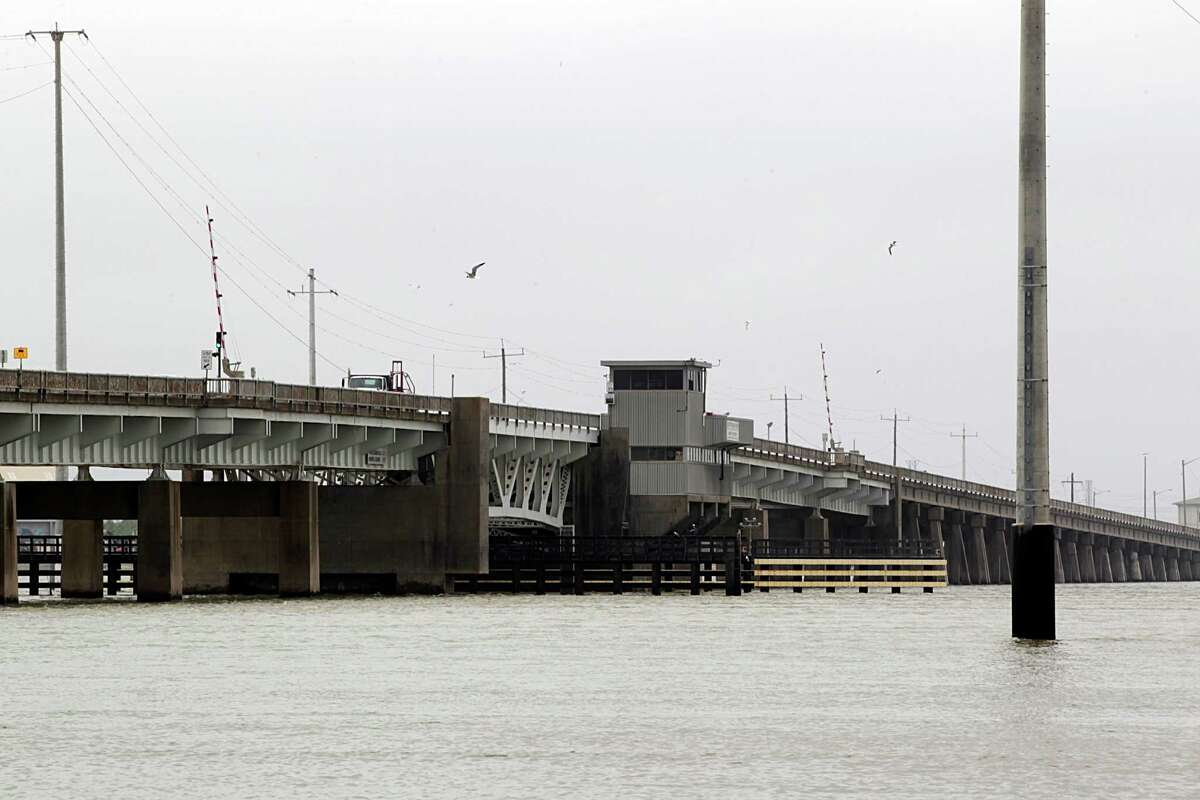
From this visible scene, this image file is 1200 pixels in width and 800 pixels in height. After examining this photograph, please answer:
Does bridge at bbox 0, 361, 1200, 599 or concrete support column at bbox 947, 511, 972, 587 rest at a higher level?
bridge at bbox 0, 361, 1200, 599

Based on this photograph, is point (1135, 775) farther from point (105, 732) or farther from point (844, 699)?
point (105, 732)

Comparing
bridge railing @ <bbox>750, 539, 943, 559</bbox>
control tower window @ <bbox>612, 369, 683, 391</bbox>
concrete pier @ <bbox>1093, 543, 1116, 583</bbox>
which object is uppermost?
control tower window @ <bbox>612, 369, 683, 391</bbox>

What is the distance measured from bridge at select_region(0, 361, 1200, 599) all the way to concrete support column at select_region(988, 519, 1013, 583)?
39.7 m

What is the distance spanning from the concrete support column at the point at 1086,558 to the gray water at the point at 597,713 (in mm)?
131267

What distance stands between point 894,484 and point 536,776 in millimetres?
129354

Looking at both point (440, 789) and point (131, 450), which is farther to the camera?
point (131, 450)

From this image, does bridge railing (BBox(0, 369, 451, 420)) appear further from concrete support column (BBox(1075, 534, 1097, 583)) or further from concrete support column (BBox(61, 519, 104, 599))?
concrete support column (BBox(1075, 534, 1097, 583))

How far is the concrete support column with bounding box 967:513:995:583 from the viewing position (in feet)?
550

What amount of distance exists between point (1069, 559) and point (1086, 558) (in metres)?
9.01

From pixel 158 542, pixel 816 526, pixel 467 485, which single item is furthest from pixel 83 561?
pixel 816 526

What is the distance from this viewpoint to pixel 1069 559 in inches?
7279

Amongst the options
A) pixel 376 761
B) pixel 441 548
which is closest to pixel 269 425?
pixel 441 548

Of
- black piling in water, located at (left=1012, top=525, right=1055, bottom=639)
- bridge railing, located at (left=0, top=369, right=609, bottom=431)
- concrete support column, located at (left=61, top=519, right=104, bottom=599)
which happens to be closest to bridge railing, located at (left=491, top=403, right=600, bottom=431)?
bridge railing, located at (left=0, top=369, right=609, bottom=431)

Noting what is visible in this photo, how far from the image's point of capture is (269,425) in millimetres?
88062
